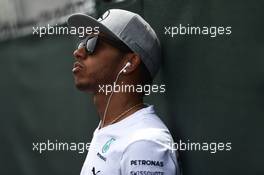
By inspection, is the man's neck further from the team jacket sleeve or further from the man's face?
the team jacket sleeve

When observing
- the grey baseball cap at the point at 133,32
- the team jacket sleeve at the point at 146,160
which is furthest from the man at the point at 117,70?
the team jacket sleeve at the point at 146,160

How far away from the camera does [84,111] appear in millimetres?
2926

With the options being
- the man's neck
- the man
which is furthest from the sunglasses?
the man's neck

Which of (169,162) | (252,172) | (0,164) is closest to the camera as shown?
(169,162)

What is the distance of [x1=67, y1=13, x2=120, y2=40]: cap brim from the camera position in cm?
239

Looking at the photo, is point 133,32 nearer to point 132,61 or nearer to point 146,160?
point 132,61

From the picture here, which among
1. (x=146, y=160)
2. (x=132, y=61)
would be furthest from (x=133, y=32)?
(x=146, y=160)

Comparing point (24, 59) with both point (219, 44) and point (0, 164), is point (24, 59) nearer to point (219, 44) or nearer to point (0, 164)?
point (0, 164)

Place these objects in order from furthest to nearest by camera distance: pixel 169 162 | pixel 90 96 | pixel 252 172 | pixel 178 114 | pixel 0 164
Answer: pixel 0 164, pixel 90 96, pixel 178 114, pixel 252 172, pixel 169 162

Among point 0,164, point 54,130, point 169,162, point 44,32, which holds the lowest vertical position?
point 0,164

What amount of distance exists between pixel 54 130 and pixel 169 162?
941mm

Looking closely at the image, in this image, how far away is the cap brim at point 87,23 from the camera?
2.39 m

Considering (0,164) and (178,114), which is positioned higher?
(178,114)

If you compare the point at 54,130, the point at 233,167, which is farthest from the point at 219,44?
the point at 54,130
